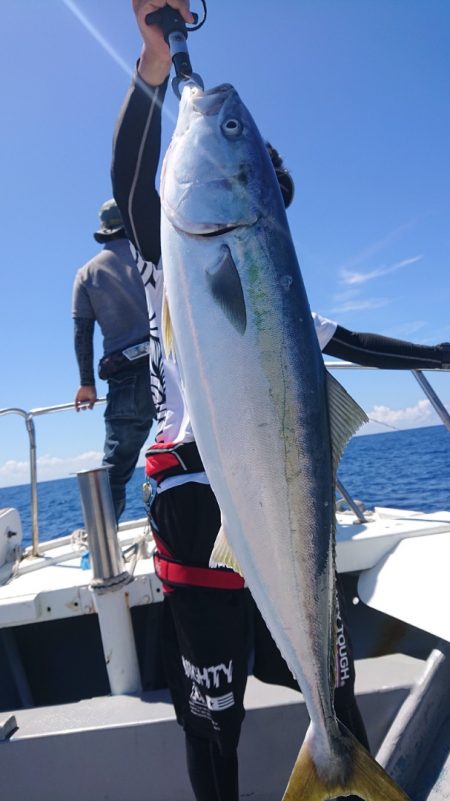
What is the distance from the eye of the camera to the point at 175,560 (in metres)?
1.68

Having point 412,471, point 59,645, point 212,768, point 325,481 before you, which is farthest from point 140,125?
point 412,471

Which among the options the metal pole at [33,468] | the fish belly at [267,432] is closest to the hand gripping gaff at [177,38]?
the fish belly at [267,432]

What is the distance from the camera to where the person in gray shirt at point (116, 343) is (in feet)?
11.0

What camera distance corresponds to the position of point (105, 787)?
2.18m

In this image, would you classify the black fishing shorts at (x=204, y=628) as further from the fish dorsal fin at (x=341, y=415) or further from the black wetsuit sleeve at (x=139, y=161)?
the black wetsuit sleeve at (x=139, y=161)

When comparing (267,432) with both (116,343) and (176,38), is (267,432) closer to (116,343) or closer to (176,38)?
(176,38)

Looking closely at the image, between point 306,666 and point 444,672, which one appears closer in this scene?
point 306,666

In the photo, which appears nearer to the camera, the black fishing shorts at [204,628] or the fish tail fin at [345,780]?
the fish tail fin at [345,780]

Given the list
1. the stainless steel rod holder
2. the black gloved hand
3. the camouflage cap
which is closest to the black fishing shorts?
the stainless steel rod holder

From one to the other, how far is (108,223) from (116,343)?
903 millimetres

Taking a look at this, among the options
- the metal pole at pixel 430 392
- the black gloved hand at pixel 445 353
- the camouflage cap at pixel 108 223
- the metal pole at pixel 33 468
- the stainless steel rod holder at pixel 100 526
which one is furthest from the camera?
the metal pole at pixel 33 468

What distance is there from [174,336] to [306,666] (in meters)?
0.97

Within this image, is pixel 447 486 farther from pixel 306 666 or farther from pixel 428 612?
pixel 306 666

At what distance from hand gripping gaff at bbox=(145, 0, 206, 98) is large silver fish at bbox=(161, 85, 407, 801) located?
0.44m
